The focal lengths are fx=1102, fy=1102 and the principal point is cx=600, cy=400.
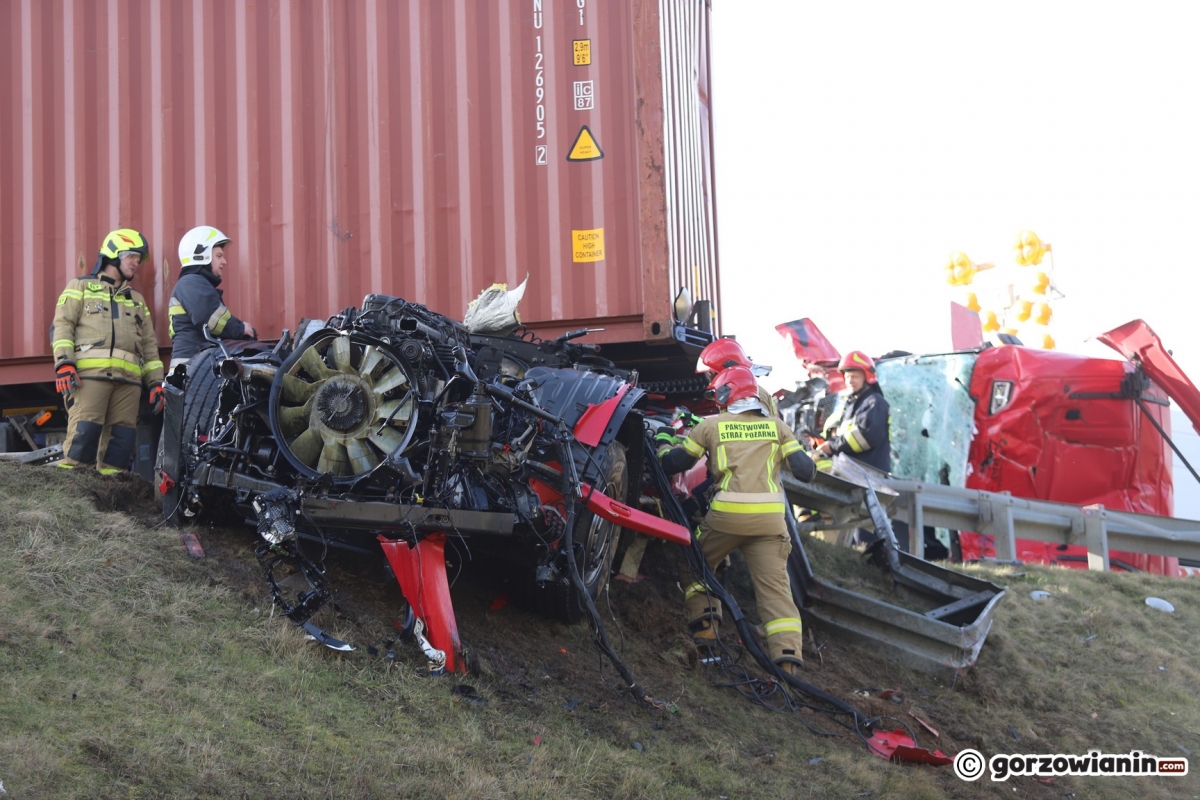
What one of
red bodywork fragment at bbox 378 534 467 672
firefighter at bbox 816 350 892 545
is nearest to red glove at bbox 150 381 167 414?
red bodywork fragment at bbox 378 534 467 672

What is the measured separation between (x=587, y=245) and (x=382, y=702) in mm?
3424

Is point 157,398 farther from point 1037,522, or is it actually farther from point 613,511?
point 1037,522

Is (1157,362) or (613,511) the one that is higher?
(1157,362)

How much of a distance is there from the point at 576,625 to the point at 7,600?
2428 millimetres

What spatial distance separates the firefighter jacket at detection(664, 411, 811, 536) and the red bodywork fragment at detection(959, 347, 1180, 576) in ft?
16.1

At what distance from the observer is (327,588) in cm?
451

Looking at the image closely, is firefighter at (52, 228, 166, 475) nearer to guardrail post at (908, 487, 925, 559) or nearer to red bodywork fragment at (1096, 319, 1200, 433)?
guardrail post at (908, 487, 925, 559)

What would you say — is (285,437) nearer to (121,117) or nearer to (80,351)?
(80,351)

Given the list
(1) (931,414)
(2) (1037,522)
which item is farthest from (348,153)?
(1) (931,414)

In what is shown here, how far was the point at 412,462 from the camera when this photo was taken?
14.7 feet

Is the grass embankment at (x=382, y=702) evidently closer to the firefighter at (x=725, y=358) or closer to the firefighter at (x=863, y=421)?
the firefighter at (x=725, y=358)

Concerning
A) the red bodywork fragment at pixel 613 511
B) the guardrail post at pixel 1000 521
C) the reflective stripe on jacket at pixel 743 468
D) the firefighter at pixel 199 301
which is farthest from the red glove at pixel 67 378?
the guardrail post at pixel 1000 521

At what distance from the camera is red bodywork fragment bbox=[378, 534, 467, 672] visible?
4352 millimetres

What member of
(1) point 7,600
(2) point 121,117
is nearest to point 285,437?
(1) point 7,600
